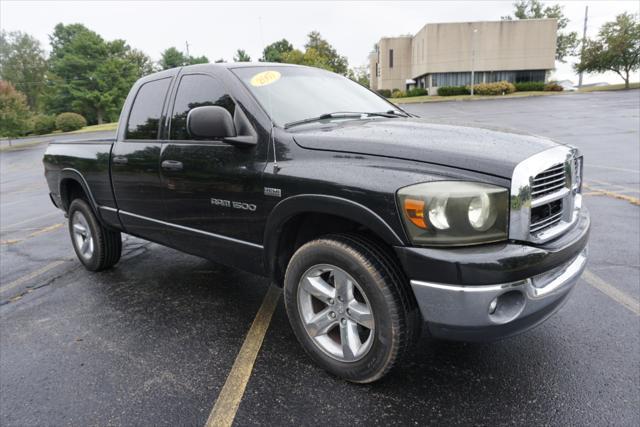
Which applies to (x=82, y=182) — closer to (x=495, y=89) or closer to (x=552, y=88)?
(x=495, y=89)

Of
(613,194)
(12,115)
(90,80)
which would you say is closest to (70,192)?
(613,194)

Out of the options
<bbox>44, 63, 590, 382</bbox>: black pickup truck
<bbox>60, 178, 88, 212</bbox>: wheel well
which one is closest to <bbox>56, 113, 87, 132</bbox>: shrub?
<bbox>60, 178, 88, 212</bbox>: wheel well

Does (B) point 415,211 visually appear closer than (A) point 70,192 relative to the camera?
Yes

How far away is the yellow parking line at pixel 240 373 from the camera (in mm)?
2379

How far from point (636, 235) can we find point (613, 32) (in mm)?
60898

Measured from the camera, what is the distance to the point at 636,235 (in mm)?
4949

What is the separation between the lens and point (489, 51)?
52.5 m

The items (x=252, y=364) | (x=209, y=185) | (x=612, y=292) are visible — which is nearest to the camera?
(x=252, y=364)

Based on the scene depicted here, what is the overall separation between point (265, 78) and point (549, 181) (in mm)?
2022

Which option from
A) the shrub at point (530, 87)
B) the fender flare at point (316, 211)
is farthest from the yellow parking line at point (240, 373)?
the shrub at point (530, 87)

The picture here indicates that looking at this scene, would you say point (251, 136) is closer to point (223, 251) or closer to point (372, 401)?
point (223, 251)

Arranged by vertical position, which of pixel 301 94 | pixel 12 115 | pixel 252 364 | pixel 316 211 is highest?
pixel 301 94

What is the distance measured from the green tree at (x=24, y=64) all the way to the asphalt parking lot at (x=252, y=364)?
7956 cm

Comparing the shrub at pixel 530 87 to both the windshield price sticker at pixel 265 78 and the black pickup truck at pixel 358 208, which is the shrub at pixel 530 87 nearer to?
the black pickup truck at pixel 358 208
